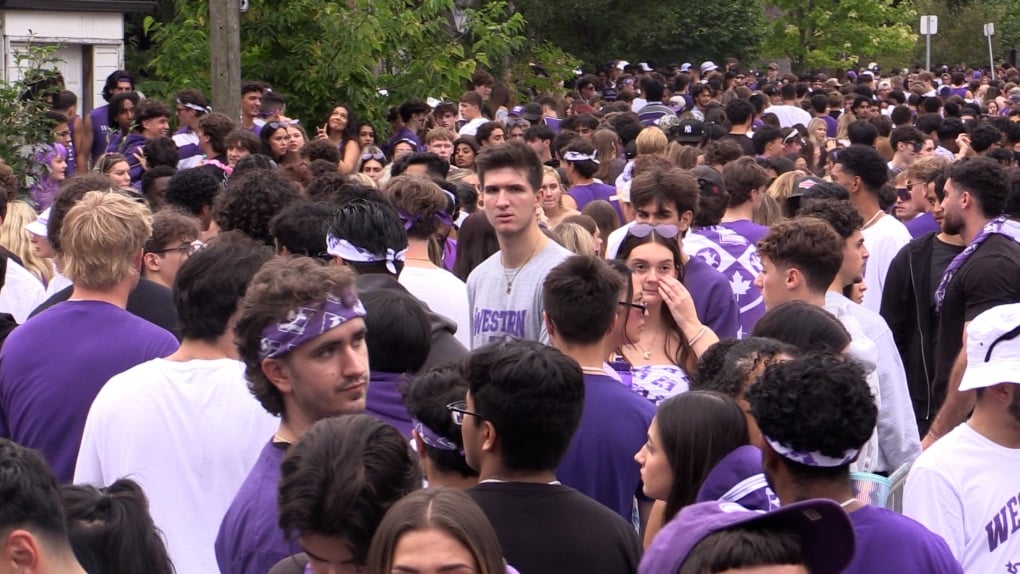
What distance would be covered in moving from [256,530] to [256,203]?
130 inches

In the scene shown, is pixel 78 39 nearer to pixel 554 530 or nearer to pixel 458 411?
pixel 458 411

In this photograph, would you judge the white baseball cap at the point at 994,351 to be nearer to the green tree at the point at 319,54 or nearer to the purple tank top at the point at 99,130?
the purple tank top at the point at 99,130

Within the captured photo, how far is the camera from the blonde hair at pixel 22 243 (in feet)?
25.0

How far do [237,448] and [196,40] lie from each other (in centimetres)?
1299

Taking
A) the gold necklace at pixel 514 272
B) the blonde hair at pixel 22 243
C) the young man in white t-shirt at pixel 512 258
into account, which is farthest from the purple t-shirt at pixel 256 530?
the blonde hair at pixel 22 243

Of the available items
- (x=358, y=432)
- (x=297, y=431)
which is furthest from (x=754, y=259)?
(x=358, y=432)

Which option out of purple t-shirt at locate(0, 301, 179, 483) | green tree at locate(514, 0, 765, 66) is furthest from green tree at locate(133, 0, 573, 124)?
green tree at locate(514, 0, 765, 66)

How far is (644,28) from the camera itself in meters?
38.6

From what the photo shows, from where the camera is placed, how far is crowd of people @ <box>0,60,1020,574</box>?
3195mm

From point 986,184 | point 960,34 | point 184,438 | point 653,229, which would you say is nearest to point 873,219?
point 986,184

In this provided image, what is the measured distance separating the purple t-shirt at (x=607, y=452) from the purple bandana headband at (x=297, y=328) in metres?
1.08

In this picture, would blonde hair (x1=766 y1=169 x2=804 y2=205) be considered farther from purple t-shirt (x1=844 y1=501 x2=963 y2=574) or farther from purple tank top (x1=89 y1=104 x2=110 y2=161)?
purple tank top (x1=89 y1=104 x2=110 y2=161)

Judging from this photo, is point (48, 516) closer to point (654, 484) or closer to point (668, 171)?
point (654, 484)

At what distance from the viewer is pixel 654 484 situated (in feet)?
13.7
